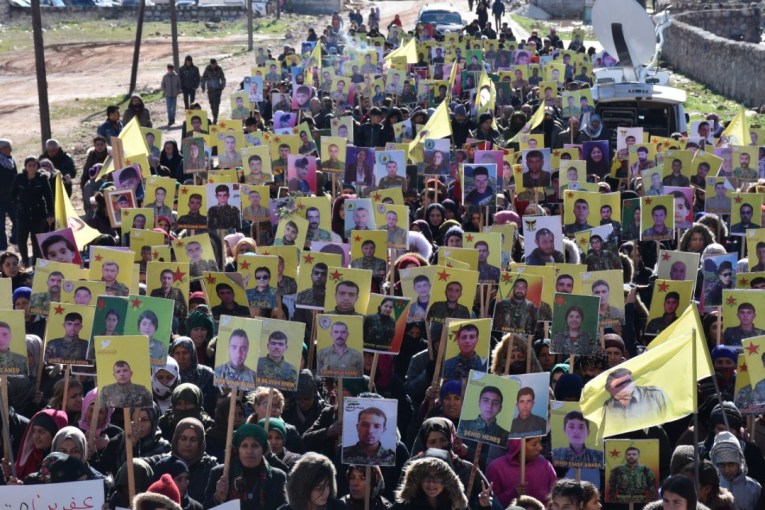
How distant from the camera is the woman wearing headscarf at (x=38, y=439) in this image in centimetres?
925

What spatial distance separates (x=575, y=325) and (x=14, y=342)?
12.6 ft

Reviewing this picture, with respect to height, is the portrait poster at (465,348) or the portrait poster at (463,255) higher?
the portrait poster at (463,255)

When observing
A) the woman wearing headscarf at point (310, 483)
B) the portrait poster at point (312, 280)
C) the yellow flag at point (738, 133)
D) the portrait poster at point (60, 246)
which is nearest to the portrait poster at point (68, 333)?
the portrait poster at point (312, 280)

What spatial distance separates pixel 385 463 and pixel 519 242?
19.6ft

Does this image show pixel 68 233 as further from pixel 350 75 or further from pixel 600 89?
pixel 350 75

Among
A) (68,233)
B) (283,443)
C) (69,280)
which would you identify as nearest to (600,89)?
(68,233)

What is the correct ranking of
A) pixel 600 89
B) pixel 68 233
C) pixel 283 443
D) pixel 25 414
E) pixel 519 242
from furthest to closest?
pixel 600 89, pixel 519 242, pixel 68 233, pixel 25 414, pixel 283 443

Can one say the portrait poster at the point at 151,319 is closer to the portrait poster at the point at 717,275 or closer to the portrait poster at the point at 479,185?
the portrait poster at the point at 717,275

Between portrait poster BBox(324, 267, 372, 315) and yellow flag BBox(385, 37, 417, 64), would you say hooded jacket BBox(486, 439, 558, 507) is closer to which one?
portrait poster BBox(324, 267, 372, 315)

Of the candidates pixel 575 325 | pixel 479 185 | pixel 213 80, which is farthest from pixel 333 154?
pixel 213 80

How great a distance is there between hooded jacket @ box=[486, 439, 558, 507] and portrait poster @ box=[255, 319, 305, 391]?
1.43 m

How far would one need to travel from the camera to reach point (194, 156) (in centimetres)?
1802

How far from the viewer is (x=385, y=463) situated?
8742 mm

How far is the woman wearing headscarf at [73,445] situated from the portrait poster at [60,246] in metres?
4.68
